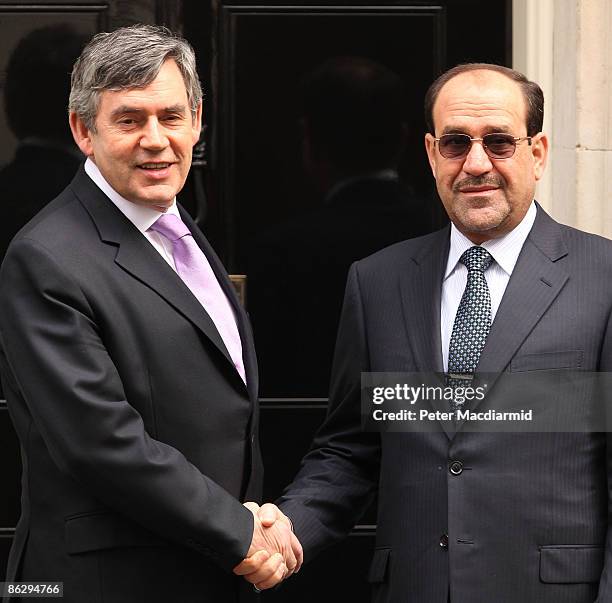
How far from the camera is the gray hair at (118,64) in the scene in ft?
9.77

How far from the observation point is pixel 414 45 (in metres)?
4.30

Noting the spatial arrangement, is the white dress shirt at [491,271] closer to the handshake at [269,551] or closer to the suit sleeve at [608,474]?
the suit sleeve at [608,474]

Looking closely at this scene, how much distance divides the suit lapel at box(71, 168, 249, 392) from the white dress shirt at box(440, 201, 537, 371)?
577mm

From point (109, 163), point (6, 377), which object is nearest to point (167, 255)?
point (109, 163)

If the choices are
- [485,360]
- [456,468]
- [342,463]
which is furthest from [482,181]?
[342,463]

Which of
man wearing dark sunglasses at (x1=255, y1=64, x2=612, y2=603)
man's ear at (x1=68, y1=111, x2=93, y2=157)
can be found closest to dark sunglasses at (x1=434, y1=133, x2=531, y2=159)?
man wearing dark sunglasses at (x1=255, y1=64, x2=612, y2=603)

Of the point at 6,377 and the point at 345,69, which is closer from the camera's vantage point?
the point at 6,377

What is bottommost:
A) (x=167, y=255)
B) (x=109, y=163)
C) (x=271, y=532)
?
(x=271, y=532)

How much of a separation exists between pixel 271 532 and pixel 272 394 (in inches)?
46.0

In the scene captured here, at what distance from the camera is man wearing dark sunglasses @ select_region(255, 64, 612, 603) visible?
3.05m

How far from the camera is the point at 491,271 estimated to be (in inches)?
128

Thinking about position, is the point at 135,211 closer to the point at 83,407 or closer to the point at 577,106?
the point at 83,407

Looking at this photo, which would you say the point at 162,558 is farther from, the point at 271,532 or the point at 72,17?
the point at 72,17

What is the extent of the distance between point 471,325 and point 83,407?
100cm
